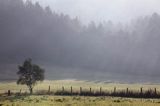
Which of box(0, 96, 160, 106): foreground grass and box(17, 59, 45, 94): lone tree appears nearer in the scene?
box(0, 96, 160, 106): foreground grass

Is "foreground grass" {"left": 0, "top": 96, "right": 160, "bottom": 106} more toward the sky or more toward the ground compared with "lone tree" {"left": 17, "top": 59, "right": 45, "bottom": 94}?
more toward the ground

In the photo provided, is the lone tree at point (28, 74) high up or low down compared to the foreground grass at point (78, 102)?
up

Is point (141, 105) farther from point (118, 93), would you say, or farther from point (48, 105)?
point (118, 93)

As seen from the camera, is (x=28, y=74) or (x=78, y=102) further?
(x=28, y=74)

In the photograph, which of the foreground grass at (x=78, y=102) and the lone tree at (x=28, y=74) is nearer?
the foreground grass at (x=78, y=102)

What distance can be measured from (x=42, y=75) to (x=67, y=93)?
85.1 ft

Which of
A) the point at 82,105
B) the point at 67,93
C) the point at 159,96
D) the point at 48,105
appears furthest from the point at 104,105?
A: the point at 67,93

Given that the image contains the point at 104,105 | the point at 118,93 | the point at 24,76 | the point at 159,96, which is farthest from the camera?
the point at 24,76

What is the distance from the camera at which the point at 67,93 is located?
122875mm

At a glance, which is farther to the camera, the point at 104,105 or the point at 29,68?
the point at 29,68

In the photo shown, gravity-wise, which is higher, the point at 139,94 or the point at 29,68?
the point at 29,68

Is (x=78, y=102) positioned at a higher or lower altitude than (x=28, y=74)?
lower

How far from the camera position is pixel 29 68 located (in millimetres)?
143625

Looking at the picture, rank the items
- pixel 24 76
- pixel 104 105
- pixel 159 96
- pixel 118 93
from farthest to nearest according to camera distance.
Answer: pixel 24 76
pixel 118 93
pixel 159 96
pixel 104 105
